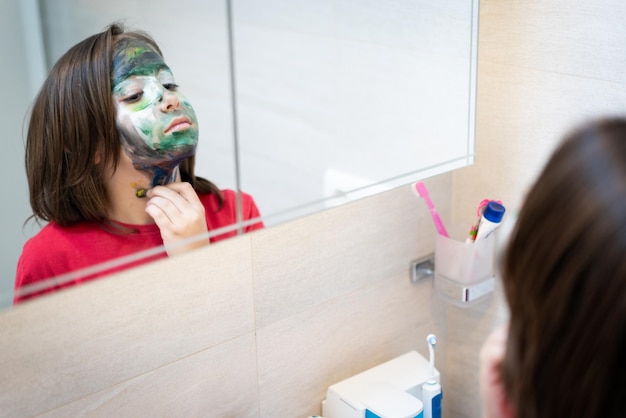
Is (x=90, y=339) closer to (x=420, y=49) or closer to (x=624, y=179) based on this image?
(x=420, y=49)

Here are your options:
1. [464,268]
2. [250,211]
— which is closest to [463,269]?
[464,268]

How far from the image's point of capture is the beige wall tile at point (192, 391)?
46.6 inches

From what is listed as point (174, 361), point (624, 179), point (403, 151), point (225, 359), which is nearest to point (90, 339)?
point (174, 361)

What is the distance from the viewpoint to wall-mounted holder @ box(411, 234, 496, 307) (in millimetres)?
1472

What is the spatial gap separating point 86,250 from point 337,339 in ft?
2.61

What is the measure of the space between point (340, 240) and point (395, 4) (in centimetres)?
59

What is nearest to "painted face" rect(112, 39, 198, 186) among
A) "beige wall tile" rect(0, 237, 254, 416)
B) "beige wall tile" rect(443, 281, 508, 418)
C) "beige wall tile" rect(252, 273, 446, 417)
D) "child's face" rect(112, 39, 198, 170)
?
"child's face" rect(112, 39, 198, 170)

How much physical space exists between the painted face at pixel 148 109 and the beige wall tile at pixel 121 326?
23 centimetres

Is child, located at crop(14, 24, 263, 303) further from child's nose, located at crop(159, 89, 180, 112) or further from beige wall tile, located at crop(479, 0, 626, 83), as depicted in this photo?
beige wall tile, located at crop(479, 0, 626, 83)

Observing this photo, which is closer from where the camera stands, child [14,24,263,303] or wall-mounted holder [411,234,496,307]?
child [14,24,263,303]

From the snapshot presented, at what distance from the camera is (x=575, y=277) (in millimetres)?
548

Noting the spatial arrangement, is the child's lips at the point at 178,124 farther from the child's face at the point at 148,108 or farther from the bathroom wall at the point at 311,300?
the bathroom wall at the point at 311,300

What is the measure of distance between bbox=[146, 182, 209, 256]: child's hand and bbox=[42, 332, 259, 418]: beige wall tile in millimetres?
457

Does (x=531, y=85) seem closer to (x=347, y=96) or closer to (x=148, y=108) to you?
(x=347, y=96)
